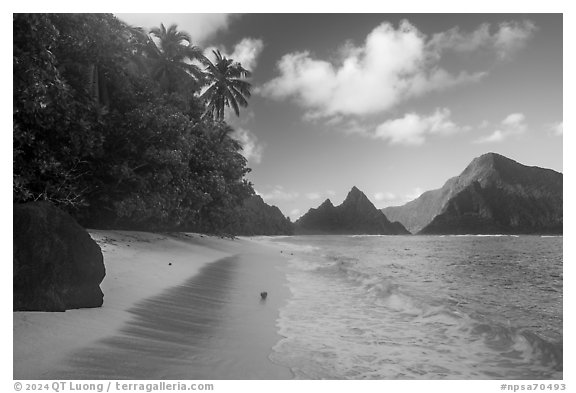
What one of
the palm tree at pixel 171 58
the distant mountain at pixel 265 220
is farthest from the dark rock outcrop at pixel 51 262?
the distant mountain at pixel 265 220

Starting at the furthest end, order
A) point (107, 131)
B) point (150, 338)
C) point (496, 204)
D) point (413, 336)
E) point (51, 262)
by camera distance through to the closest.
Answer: point (496, 204)
point (107, 131)
point (413, 336)
point (51, 262)
point (150, 338)

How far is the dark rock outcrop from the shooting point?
4.51 meters

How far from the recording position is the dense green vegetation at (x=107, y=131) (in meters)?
7.21

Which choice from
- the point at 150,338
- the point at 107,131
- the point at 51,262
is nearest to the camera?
the point at 150,338

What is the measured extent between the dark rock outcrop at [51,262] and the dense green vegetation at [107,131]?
10.0 feet

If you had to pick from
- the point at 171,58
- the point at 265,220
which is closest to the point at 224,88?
the point at 171,58

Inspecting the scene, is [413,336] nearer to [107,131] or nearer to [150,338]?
[150,338]

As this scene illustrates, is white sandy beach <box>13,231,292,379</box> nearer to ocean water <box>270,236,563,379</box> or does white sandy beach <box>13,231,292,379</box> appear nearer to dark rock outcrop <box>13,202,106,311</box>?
dark rock outcrop <box>13,202,106,311</box>

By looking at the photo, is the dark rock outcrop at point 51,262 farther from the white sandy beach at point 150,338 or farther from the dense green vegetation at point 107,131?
the dense green vegetation at point 107,131

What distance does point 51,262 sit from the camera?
472 cm

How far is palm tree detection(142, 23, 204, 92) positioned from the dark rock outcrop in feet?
84.7

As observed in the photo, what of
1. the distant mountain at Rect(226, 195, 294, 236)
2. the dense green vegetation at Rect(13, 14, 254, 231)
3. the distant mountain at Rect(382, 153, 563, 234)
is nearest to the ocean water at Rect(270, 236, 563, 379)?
the dense green vegetation at Rect(13, 14, 254, 231)

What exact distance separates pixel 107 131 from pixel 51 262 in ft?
37.6
